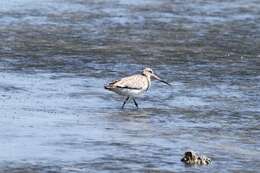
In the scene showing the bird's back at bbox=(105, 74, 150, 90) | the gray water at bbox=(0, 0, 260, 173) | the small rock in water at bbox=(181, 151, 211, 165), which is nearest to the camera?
the small rock in water at bbox=(181, 151, 211, 165)

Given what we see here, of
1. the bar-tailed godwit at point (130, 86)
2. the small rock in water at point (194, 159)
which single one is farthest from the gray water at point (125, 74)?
the bar-tailed godwit at point (130, 86)

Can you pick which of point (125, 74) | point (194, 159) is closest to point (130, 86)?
point (125, 74)

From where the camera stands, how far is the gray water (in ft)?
38.1

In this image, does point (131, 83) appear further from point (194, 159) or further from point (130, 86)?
point (194, 159)

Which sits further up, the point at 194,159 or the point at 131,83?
the point at 131,83

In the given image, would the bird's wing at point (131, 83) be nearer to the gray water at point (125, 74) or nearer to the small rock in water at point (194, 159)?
the gray water at point (125, 74)

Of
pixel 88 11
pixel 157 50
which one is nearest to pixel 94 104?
pixel 157 50

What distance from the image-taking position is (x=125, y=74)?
1744cm

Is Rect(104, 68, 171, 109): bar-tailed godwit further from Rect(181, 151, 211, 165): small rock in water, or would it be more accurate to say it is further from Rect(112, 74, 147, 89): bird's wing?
Rect(181, 151, 211, 165): small rock in water

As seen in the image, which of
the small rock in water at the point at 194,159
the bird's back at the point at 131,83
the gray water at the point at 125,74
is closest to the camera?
the small rock in water at the point at 194,159

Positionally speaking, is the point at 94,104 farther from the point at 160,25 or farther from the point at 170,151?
the point at 160,25

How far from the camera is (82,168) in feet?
35.4

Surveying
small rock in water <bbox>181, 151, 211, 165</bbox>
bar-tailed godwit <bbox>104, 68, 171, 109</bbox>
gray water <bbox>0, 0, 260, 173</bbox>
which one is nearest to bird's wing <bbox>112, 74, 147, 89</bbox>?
bar-tailed godwit <bbox>104, 68, 171, 109</bbox>

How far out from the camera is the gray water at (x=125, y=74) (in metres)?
11.6
